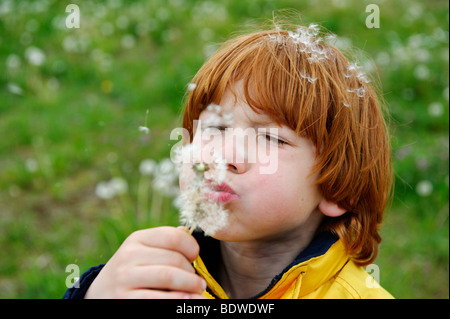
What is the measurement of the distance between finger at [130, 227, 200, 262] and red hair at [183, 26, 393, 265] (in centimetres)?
49

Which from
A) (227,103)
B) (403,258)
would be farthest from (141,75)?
(227,103)

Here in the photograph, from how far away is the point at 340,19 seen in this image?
5.26 metres

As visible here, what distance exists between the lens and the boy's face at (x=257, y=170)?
1320 millimetres

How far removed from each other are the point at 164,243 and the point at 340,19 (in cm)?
473

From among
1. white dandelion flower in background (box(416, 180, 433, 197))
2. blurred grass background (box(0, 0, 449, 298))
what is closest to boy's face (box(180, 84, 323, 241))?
blurred grass background (box(0, 0, 449, 298))

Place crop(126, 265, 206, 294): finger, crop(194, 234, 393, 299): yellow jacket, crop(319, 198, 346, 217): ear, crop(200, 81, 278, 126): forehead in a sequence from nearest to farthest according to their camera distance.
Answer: crop(126, 265, 206, 294): finger < crop(200, 81, 278, 126): forehead < crop(194, 234, 393, 299): yellow jacket < crop(319, 198, 346, 217): ear

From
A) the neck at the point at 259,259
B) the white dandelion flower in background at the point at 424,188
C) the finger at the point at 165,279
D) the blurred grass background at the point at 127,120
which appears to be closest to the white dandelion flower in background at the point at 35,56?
the blurred grass background at the point at 127,120

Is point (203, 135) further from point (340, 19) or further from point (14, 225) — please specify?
point (340, 19)

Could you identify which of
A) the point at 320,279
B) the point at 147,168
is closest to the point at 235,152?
the point at 320,279

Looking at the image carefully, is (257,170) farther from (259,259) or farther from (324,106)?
(259,259)

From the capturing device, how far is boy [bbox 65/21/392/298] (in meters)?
1.35

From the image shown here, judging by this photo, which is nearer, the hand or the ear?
the hand

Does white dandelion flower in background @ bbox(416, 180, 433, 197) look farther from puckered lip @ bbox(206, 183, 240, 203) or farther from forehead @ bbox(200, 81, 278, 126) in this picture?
puckered lip @ bbox(206, 183, 240, 203)

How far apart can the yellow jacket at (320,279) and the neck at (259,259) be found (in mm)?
58
